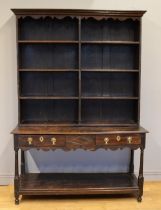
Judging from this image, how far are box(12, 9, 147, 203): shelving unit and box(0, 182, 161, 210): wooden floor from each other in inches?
5.3

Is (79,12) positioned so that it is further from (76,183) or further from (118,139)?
(76,183)

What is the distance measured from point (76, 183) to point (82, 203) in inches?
8.7

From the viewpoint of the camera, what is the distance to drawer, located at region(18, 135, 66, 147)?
2.89 metres

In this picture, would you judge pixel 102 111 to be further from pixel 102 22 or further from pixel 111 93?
pixel 102 22

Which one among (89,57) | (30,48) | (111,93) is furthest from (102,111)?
(30,48)

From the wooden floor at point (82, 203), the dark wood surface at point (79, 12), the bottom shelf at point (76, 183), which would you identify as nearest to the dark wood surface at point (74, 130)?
the bottom shelf at point (76, 183)

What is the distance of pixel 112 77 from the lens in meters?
3.38

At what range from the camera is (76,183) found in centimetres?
311

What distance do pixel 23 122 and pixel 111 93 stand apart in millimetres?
1103

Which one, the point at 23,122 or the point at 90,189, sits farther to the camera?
the point at 23,122

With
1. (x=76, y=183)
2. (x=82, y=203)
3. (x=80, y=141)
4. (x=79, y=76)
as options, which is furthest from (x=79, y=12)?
(x=82, y=203)

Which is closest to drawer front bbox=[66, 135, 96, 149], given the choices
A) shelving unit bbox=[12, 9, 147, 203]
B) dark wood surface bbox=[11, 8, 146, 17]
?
shelving unit bbox=[12, 9, 147, 203]

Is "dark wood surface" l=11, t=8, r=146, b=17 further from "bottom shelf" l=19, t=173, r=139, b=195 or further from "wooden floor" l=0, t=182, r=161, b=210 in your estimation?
"wooden floor" l=0, t=182, r=161, b=210

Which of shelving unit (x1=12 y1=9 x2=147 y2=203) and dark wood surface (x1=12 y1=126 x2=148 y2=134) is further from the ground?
shelving unit (x1=12 y1=9 x2=147 y2=203)
